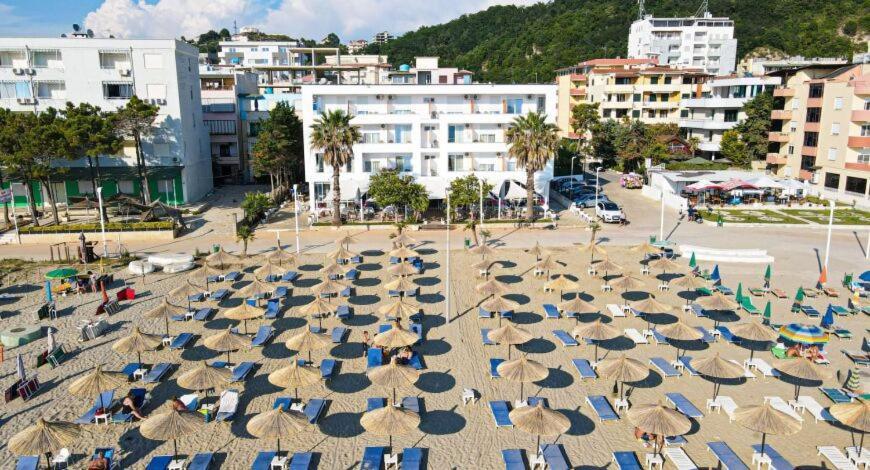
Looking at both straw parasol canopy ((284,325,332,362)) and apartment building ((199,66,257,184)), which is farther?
apartment building ((199,66,257,184))

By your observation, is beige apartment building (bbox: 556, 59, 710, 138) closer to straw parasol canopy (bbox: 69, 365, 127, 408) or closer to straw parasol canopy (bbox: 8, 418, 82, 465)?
straw parasol canopy (bbox: 69, 365, 127, 408)

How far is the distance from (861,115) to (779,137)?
1187 centimetres

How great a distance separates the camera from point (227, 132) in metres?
75.7

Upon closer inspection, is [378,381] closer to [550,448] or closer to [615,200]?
[550,448]

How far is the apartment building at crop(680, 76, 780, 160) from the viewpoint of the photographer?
8044 cm

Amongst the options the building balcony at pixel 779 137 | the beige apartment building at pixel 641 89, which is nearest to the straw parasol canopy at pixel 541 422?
the building balcony at pixel 779 137

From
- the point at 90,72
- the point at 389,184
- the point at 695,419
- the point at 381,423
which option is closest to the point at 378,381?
the point at 381,423

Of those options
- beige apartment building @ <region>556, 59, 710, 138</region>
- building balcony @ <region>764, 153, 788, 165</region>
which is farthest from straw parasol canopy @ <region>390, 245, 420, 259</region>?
beige apartment building @ <region>556, 59, 710, 138</region>

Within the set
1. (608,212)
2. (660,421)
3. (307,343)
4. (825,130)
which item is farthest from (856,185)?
(307,343)

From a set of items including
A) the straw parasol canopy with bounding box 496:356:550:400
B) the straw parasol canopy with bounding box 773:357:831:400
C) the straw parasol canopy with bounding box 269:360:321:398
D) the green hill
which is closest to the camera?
the straw parasol canopy with bounding box 269:360:321:398

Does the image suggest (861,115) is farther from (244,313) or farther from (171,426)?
(171,426)

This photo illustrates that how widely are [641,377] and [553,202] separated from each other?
43329mm

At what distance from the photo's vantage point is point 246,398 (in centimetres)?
2291

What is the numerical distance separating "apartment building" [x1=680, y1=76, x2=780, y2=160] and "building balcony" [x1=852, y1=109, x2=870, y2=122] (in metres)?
17.2
